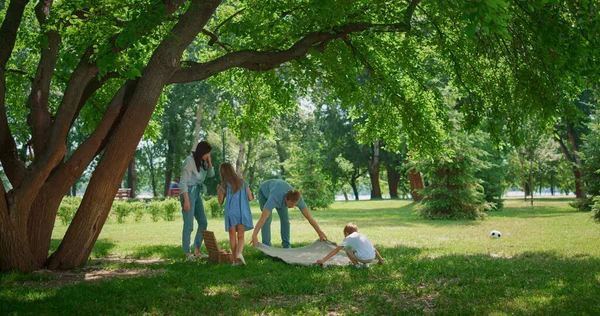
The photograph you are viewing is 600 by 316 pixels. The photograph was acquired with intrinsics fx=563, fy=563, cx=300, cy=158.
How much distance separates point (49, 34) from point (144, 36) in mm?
2004

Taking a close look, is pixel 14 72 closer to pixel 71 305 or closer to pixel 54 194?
pixel 54 194

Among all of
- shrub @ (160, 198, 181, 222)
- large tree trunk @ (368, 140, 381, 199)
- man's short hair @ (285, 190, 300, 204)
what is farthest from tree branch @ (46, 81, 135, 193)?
large tree trunk @ (368, 140, 381, 199)

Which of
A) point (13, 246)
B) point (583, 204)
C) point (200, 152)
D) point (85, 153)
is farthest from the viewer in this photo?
point (583, 204)

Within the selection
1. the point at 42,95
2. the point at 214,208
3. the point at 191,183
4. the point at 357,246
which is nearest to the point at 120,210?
the point at 214,208

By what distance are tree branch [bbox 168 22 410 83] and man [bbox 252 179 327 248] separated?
2.19m

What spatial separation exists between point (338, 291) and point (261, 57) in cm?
485

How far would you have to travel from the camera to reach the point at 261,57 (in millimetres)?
10094

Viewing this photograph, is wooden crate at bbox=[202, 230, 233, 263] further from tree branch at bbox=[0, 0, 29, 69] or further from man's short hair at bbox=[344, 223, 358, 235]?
tree branch at bbox=[0, 0, 29, 69]

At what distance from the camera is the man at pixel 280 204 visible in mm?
9734

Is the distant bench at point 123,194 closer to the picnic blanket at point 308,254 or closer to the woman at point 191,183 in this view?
the woman at point 191,183

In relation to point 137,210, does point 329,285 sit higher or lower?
lower

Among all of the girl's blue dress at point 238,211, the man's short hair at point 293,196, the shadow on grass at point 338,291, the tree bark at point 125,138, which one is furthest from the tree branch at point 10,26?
the man's short hair at point 293,196

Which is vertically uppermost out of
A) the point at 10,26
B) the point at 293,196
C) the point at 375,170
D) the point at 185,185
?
the point at 10,26

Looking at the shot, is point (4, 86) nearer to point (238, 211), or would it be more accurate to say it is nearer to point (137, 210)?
point (238, 211)
